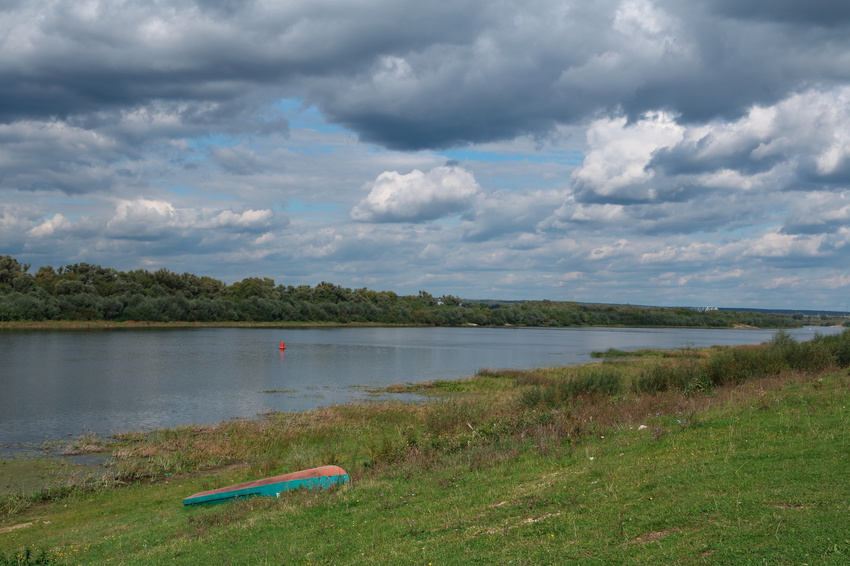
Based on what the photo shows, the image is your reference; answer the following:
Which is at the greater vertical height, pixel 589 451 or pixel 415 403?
pixel 589 451

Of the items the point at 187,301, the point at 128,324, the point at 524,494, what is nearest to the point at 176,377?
the point at 524,494

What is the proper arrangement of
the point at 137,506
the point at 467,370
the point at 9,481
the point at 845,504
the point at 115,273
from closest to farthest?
the point at 845,504 → the point at 137,506 → the point at 9,481 → the point at 467,370 → the point at 115,273

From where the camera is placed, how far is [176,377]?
4706cm

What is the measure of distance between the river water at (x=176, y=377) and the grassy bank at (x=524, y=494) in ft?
27.4

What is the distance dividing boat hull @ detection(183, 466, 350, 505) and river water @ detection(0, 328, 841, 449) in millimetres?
14397

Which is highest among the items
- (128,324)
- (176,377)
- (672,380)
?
(672,380)

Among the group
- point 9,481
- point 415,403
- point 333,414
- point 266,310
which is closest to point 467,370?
point 415,403

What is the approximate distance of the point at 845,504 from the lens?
7.76 m

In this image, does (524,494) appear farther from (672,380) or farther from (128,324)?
(128,324)

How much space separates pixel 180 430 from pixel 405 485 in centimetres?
1693

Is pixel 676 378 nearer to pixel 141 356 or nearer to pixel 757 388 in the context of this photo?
pixel 757 388

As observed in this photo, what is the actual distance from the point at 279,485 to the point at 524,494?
6.67 meters

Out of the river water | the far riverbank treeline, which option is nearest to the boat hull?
the river water

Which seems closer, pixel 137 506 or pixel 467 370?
pixel 137 506
